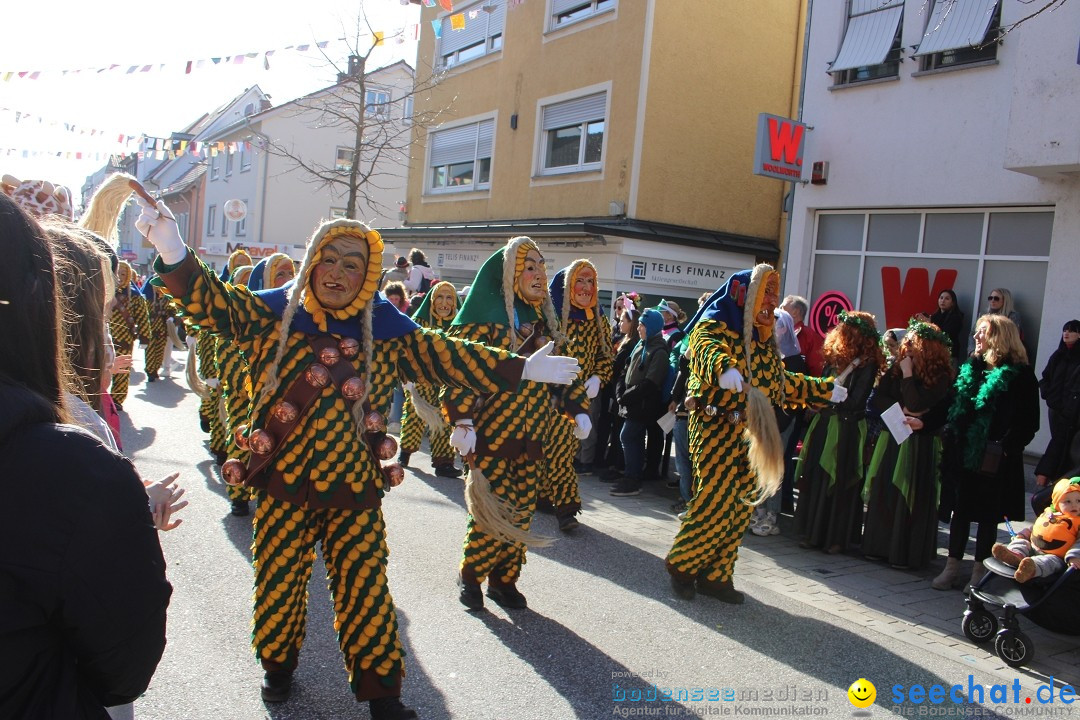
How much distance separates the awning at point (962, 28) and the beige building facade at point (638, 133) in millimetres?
5305

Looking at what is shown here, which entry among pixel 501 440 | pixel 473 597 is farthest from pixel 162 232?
pixel 473 597

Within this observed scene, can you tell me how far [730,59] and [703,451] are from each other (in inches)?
496

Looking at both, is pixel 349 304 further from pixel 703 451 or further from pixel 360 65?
pixel 360 65

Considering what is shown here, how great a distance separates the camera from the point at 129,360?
5.18 meters

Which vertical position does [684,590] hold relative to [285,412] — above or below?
below

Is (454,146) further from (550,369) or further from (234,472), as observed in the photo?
(234,472)

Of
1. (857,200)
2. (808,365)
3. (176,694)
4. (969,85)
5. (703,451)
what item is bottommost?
(176,694)

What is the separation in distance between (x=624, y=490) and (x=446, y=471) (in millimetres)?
1838

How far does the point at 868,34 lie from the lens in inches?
445

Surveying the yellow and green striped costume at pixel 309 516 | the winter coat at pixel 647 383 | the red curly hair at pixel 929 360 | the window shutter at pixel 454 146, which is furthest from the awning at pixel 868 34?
the yellow and green striped costume at pixel 309 516

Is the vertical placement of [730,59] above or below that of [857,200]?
above

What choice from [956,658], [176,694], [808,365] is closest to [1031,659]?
[956,658]

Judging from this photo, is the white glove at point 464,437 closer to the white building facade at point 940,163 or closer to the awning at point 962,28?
the white building facade at point 940,163

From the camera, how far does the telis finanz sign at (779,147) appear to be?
37.2 feet
